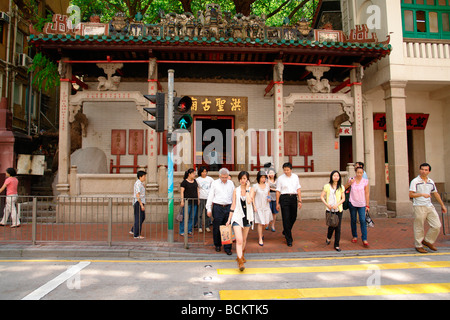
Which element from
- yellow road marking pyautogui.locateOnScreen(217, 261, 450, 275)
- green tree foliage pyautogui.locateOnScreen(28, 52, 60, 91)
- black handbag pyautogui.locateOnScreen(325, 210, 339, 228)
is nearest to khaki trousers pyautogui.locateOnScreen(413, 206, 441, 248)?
yellow road marking pyautogui.locateOnScreen(217, 261, 450, 275)

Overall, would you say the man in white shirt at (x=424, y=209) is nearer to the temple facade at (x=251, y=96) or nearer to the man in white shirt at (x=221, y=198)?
the temple facade at (x=251, y=96)

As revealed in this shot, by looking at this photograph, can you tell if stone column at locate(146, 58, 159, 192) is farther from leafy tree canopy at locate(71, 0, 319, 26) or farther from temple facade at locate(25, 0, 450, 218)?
leafy tree canopy at locate(71, 0, 319, 26)

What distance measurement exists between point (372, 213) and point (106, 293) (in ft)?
29.6

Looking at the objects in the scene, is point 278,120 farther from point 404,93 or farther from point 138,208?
point 138,208

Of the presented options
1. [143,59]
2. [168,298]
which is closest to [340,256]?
[168,298]

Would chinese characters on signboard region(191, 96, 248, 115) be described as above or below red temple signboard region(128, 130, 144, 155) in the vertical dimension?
above

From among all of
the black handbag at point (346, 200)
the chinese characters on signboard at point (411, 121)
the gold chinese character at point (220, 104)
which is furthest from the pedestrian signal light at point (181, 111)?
the chinese characters on signboard at point (411, 121)

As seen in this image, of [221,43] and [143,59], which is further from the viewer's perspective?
[143,59]

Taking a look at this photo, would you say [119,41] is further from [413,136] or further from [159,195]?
[413,136]

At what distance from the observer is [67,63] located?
9.65 metres

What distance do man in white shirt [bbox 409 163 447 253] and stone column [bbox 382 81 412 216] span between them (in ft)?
13.9

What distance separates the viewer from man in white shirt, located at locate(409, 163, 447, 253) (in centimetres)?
615

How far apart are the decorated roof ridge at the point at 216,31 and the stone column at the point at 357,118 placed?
1.14 meters

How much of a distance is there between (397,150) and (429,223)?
483 centimetres
